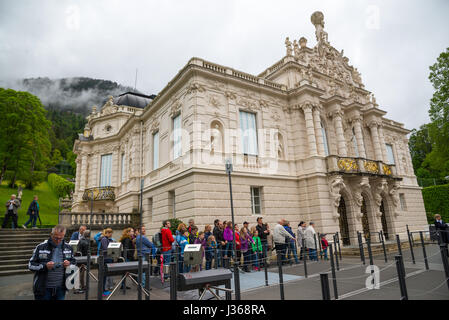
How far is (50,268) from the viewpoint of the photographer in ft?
14.9

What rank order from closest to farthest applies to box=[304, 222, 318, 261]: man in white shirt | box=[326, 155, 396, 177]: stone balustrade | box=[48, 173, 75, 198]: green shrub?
1. box=[304, 222, 318, 261]: man in white shirt
2. box=[326, 155, 396, 177]: stone balustrade
3. box=[48, 173, 75, 198]: green shrub

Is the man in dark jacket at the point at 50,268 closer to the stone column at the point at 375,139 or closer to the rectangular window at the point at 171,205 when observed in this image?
the rectangular window at the point at 171,205

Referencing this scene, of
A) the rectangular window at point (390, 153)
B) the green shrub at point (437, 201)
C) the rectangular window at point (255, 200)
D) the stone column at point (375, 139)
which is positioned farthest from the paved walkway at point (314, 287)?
the green shrub at point (437, 201)

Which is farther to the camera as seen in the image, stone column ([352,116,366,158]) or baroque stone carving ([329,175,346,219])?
stone column ([352,116,366,158])

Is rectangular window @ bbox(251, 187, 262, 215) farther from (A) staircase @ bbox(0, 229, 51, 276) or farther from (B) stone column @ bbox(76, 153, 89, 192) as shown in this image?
(B) stone column @ bbox(76, 153, 89, 192)

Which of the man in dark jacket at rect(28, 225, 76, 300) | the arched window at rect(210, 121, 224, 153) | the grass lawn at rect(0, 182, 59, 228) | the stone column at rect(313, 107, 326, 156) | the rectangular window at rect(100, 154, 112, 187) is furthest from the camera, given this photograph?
the grass lawn at rect(0, 182, 59, 228)

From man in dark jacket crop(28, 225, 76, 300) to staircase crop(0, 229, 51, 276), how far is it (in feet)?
33.0

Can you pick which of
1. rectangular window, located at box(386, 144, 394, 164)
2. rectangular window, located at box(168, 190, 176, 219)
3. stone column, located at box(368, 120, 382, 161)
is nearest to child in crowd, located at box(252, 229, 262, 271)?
rectangular window, located at box(168, 190, 176, 219)

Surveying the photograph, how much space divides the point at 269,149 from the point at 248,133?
5.69 ft

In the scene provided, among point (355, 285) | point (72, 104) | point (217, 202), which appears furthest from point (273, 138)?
point (72, 104)

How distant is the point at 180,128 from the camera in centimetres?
1670

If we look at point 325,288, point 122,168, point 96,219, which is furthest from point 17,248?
point 325,288

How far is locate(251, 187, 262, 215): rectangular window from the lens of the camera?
52.5ft

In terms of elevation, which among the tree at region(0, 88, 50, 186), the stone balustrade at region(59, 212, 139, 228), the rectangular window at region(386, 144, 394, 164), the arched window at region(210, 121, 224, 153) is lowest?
the stone balustrade at region(59, 212, 139, 228)
